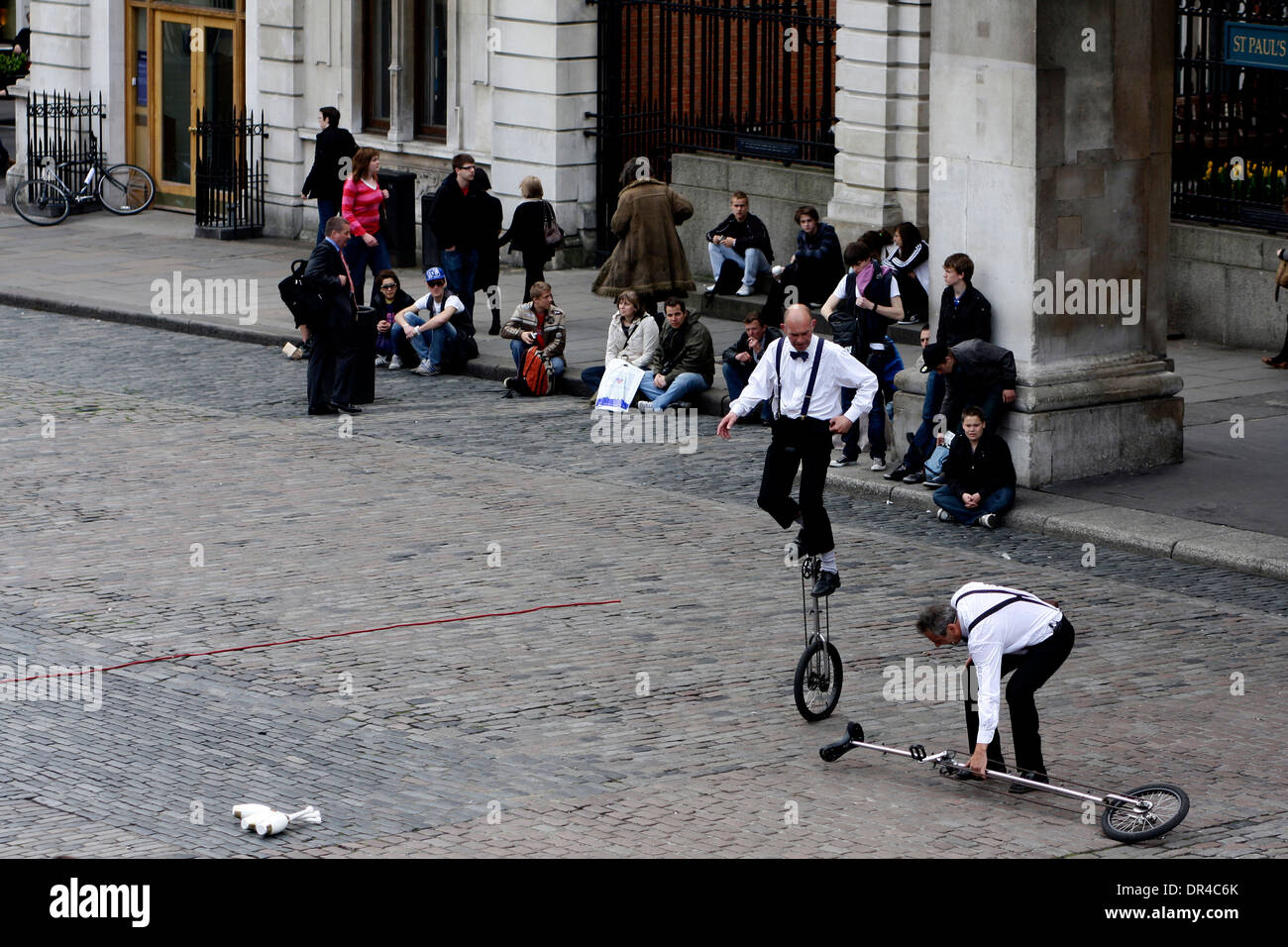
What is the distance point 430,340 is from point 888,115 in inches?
213

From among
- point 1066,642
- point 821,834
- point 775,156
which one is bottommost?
point 821,834

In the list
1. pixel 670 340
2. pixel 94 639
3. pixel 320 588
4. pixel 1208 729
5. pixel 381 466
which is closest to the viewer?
pixel 1208 729

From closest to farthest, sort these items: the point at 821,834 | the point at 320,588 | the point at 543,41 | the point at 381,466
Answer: the point at 821,834
the point at 320,588
the point at 381,466
the point at 543,41

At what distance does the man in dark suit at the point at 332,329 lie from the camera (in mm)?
18328

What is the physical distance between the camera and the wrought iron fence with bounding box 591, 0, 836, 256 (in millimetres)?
24109

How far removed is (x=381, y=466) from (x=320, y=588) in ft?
11.7

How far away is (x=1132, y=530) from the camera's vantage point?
14539mm

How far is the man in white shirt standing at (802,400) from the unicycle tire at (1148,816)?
11.4 feet

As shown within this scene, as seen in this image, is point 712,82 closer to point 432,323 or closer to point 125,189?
point 432,323

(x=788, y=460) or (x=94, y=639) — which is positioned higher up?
(x=788, y=460)

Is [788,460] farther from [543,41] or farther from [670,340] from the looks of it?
[543,41]

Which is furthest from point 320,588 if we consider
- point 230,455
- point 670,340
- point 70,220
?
point 70,220

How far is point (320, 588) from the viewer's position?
1308 cm

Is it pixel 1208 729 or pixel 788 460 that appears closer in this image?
pixel 1208 729
